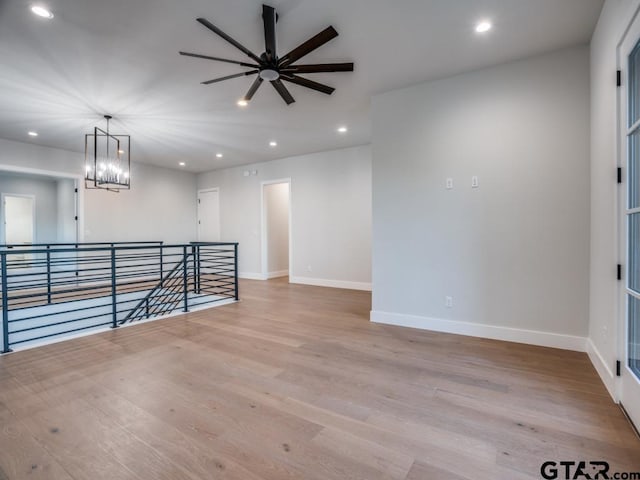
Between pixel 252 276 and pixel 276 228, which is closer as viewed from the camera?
pixel 252 276

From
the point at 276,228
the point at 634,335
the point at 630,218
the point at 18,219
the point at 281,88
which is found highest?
the point at 281,88

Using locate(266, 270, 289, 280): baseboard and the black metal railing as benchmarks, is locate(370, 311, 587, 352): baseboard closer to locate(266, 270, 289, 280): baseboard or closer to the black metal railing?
the black metal railing

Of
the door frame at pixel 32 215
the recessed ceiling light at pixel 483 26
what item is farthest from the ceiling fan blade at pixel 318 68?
the door frame at pixel 32 215

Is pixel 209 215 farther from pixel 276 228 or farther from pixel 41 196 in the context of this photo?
pixel 41 196

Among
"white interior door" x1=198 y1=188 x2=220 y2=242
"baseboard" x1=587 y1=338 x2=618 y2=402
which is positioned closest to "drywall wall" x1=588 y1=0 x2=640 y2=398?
"baseboard" x1=587 y1=338 x2=618 y2=402

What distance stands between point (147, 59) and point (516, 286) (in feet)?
14.0

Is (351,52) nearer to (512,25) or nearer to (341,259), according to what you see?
(512,25)

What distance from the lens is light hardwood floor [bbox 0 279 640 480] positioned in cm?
149

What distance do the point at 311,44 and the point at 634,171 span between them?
229 centimetres

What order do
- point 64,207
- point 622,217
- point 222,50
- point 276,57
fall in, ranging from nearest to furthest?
point 622,217 → point 276,57 → point 222,50 → point 64,207

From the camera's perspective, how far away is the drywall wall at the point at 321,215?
611cm

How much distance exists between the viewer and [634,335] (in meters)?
1.88

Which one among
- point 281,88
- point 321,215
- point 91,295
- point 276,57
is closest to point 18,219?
point 91,295

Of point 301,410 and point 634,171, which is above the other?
point 634,171
